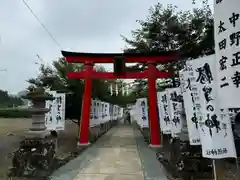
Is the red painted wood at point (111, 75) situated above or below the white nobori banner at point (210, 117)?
above

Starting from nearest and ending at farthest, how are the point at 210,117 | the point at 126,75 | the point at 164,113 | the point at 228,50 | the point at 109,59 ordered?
the point at 228,50 → the point at 210,117 → the point at 164,113 → the point at 126,75 → the point at 109,59

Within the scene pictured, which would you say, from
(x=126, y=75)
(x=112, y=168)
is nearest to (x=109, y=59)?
(x=126, y=75)

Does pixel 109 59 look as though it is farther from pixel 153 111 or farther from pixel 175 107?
pixel 175 107

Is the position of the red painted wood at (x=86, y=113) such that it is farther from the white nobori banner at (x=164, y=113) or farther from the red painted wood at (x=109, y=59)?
the white nobori banner at (x=164, y=113)

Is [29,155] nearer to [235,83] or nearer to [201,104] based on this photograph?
[201,104]

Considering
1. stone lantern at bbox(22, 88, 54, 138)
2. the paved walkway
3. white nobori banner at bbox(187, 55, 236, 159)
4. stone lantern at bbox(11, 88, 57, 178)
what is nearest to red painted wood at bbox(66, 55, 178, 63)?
the paved walkway

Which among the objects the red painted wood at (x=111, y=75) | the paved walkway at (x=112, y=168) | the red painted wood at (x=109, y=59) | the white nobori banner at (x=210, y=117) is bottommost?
the paved walkway at (x=112, y=168)

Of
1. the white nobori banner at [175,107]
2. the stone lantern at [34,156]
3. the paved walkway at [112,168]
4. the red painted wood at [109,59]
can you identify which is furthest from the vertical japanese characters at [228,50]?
the red painted wood at [109,59]

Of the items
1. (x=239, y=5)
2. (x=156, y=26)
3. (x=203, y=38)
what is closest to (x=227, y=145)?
(x=239, y=5)

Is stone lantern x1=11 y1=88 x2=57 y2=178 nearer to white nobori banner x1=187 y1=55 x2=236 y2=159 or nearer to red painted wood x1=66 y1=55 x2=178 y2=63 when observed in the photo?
white nobori banner x1=187 y1=55 x2=236 y2=159

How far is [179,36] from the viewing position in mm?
13477

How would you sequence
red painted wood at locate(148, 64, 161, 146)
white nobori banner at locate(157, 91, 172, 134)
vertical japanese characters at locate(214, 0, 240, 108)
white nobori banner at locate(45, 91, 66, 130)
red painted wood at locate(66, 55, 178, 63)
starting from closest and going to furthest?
vertical japanese characters at locate(214, 0, 240, 108)
white nobori banner at locate(45, 91, 66, 130)
white nobori banner at locate(157, 91, 172, 134)
red painted wood at locate(148, 64, 161, 146)
red painted wood at locate(66, 55, 178, 63)

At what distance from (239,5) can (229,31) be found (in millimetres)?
380

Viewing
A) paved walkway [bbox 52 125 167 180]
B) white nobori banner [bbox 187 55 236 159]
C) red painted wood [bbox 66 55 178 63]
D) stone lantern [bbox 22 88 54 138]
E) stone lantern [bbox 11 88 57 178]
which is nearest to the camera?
white nobori banner [bbox 187 55 236 159]
